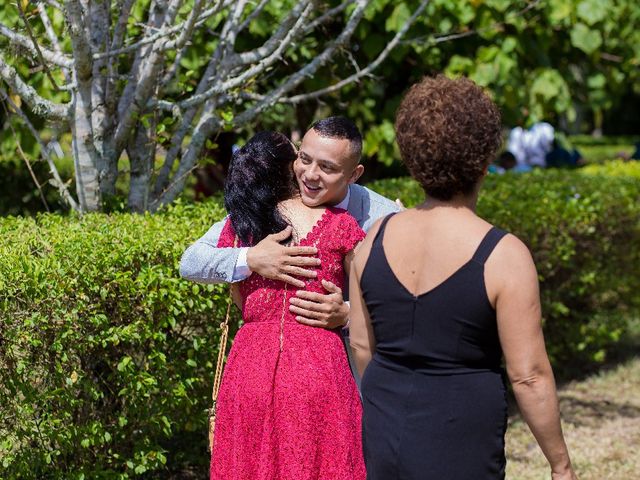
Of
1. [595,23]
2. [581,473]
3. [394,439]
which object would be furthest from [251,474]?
[595,23]

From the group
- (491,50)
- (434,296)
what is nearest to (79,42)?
(434,296)

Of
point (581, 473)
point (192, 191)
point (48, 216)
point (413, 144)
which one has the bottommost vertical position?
point (581, 473)

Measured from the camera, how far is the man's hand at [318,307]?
127 inches

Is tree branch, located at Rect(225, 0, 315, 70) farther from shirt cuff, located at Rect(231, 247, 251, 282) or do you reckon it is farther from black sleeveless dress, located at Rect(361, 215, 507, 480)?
black sleeveless dress, located at Rect(361, 215, 507, 480)

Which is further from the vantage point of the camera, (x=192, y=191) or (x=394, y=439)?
(x=192, y=191)

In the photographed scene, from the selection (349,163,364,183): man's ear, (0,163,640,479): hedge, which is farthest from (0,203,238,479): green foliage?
(349,163,364,183): man's ear

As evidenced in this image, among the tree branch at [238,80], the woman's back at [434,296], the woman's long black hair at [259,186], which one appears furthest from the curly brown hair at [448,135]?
the tree branch at [238,80]

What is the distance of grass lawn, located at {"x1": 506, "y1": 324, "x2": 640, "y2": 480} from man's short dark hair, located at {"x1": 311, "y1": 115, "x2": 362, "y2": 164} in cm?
287

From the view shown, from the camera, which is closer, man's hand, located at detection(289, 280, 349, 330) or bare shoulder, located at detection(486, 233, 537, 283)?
bare shoulder, located at detection(486, 233, 537, 283)

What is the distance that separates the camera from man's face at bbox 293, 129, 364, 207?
3.26 metres

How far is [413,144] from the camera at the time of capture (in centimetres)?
264

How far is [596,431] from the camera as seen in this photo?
6.43 m

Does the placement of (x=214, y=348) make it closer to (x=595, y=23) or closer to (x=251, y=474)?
(x=251, y=474)

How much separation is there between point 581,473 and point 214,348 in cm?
228
